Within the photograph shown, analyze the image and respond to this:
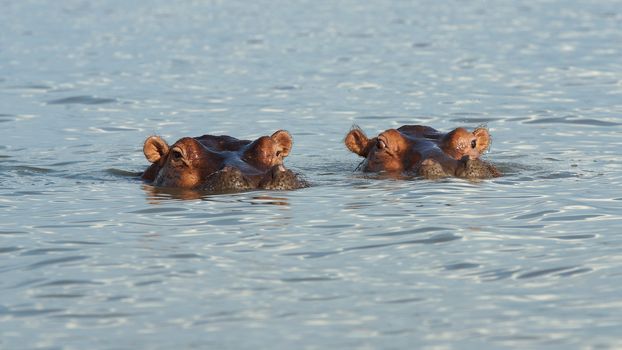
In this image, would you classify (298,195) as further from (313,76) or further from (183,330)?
(313,76)

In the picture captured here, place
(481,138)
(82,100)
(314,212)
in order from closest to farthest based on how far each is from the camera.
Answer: (314,212)
(481,138)
(82,100)

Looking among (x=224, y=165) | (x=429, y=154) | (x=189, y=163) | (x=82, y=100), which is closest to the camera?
(x=224, y=165)

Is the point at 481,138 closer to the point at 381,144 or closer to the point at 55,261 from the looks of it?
the point at 381,144

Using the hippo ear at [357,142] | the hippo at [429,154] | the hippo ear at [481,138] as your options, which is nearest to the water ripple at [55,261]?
the hippo at [429,154]

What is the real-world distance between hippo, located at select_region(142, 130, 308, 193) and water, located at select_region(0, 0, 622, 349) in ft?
0.65

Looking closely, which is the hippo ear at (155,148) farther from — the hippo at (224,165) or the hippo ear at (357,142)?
the hippo ear at (357,142)

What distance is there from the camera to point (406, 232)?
1140 cm

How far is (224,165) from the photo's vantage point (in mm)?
13484

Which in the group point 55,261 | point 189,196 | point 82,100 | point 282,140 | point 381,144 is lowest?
point 55,261

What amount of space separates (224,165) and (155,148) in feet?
3.92

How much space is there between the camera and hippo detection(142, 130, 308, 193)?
1323 cm

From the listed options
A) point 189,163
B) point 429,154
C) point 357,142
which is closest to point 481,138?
point 429,154

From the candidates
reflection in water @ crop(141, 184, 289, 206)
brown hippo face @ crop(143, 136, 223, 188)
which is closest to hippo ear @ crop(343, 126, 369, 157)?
brown hippo face @ crop(143, 136, 223, 188)

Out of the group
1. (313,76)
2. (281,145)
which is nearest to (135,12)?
(313,76)
